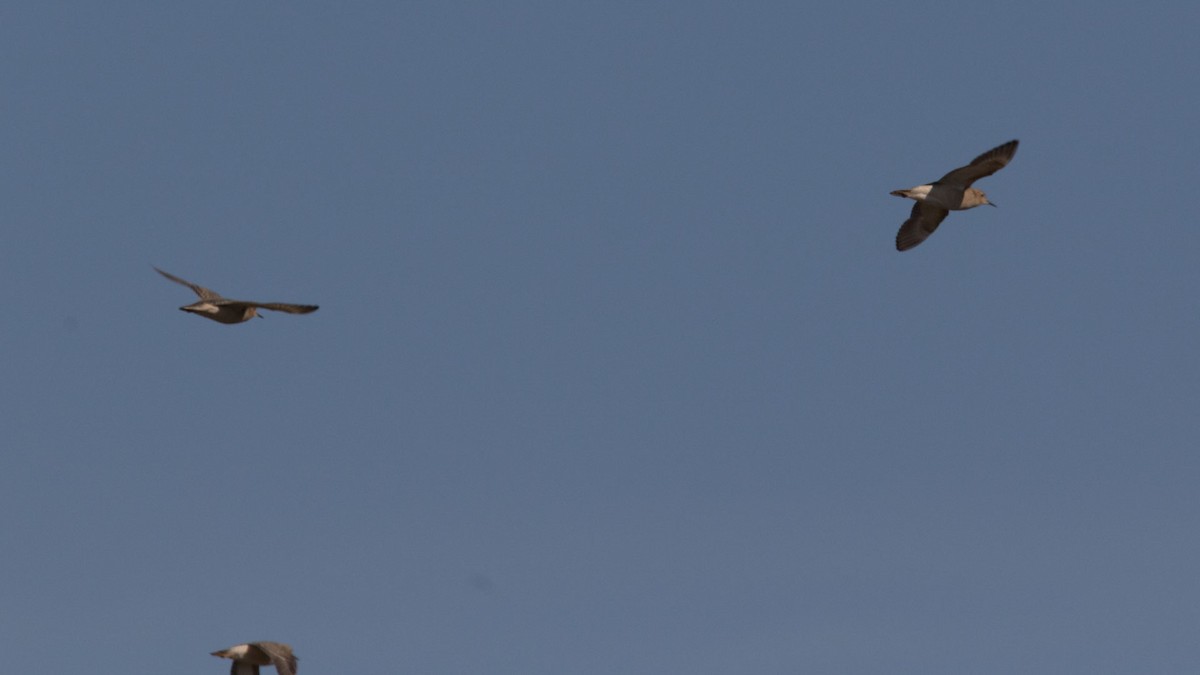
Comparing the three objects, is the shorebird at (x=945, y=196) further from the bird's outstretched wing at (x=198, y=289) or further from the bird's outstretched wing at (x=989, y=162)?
the bird's outstretched wing at (x=198, y=289)

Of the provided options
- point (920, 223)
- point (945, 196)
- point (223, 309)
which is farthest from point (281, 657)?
point (945, 196)

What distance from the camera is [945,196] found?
48438 mm

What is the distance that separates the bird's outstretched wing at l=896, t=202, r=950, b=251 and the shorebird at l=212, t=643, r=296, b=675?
66.8ft

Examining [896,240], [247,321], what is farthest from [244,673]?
[896,240]

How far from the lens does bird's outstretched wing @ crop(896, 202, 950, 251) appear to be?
4916 centimetres

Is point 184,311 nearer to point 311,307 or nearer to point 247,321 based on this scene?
point 247,321

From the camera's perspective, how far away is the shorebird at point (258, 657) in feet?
140

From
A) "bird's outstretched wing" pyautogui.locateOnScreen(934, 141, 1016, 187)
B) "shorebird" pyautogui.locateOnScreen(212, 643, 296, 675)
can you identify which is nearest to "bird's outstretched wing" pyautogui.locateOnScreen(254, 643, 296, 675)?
"shorebird" pyautogui.locateOnScreen(212, 643, 296, 675)

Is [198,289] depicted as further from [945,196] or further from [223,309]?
[945,196]

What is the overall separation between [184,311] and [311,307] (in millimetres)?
6387

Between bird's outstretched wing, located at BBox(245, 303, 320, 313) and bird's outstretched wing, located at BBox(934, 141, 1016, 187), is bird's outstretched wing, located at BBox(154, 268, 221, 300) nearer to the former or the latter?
bird's outstretched wing, located at BBox(245, 303, 320, 313)

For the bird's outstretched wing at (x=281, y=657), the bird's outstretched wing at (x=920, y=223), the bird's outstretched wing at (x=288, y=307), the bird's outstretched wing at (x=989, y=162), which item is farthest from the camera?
the bird's outstretched wing at (x=920, y=223)

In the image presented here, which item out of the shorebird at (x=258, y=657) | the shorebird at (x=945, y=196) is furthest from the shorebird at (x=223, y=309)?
the shorebird at (x=945, y=196)

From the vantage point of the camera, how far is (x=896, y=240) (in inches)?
1925
